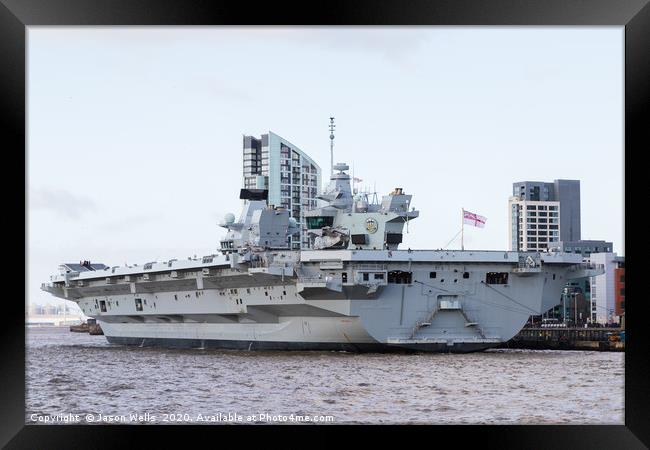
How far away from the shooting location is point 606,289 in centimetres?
5697

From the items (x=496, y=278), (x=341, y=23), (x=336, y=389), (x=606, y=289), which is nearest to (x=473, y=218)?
(x=496, y=278)

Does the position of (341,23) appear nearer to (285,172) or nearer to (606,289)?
(285,172)

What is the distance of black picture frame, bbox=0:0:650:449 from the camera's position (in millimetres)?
10766

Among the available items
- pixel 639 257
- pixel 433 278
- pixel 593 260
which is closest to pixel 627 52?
pixel 639 257

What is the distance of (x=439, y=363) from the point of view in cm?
2691

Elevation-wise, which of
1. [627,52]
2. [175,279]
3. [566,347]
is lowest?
[566,347]

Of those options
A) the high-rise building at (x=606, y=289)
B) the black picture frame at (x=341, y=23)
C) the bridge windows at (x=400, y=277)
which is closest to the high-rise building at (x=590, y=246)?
the high-rise building at (x=606, y=289)

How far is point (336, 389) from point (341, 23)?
485 inches

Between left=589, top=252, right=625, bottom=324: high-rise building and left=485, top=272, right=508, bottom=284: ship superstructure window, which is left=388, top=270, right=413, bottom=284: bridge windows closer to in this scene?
left=485, top=272, right=508, bottom=284: ship superstructure window

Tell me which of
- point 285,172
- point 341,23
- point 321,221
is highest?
point 285,172

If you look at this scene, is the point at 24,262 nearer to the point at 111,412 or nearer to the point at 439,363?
the point at 111,412

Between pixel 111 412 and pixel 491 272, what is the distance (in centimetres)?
1374

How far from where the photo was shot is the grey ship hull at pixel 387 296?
2914cm

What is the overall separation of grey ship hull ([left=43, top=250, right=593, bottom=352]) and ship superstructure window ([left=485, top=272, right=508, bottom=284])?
0.04 meters
